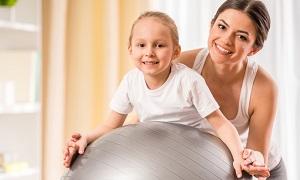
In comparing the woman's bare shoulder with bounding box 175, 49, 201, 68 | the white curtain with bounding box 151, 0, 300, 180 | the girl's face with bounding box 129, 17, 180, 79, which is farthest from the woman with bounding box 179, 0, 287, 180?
the white curtain with bounding box 151, 0, 300, 180

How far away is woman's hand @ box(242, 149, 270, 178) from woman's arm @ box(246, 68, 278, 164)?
0.18 m

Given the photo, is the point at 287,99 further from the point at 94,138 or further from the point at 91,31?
the point at 94,138

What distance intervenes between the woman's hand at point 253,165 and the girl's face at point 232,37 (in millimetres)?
209

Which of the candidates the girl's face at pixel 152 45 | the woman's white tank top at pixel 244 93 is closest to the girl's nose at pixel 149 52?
the girl's face at pixel 152 45

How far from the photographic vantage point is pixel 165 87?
1071 millimetres

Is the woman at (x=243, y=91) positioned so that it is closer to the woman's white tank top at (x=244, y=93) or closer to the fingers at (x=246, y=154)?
the woman's white tank top at (x=244, y=93)

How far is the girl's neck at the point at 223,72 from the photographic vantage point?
46.9 inches

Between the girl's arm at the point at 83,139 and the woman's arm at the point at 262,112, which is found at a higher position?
the woman's arm at the point at 262,112

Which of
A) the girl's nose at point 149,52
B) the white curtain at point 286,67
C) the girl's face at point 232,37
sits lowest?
the white curtain at point 286,67

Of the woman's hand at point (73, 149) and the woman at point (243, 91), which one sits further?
the woman at point (243, 91)

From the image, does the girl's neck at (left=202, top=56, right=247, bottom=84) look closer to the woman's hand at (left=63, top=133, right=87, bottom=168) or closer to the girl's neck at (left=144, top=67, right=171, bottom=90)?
the girl's neck at (left=144, top=67, right=171, bottom=90)

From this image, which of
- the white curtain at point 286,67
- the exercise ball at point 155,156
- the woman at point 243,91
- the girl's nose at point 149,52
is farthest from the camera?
the white curtain at point 286,67

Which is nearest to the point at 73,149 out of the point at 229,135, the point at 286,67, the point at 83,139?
the point at 83,139

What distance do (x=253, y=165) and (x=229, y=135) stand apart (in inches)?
3.7
